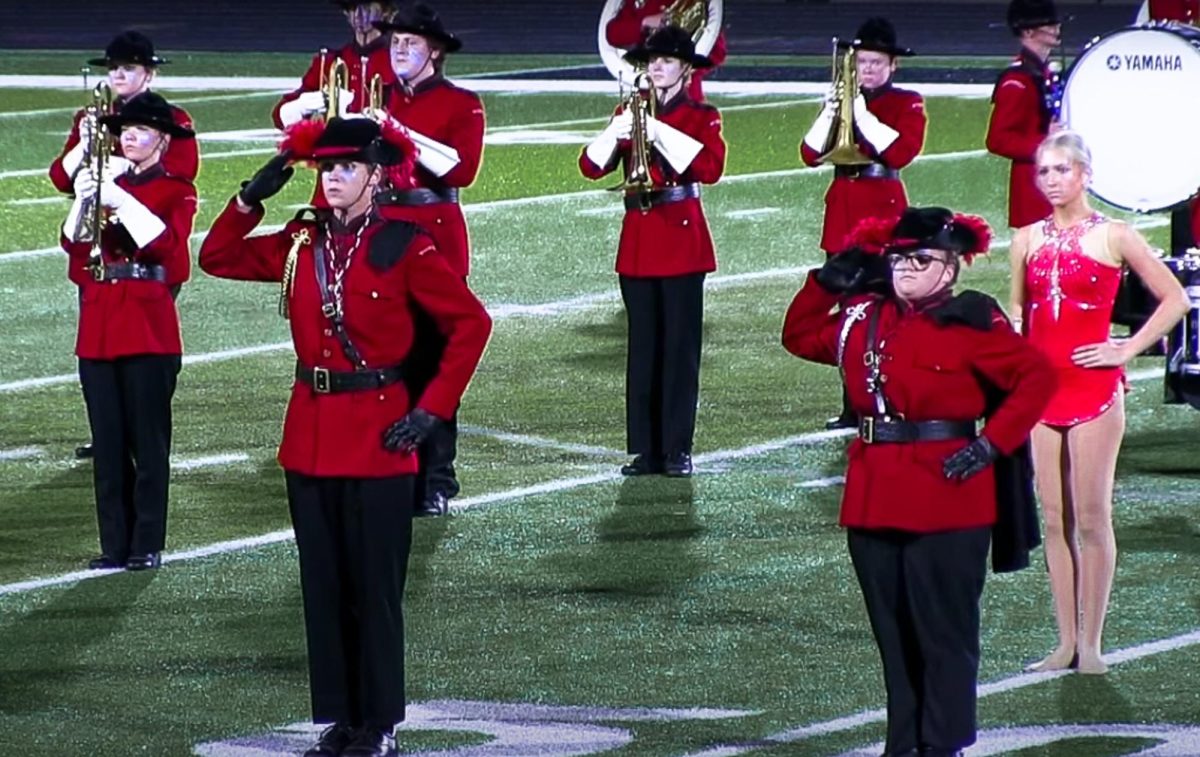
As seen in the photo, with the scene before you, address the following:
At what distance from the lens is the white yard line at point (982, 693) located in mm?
7824

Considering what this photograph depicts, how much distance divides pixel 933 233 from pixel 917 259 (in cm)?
8

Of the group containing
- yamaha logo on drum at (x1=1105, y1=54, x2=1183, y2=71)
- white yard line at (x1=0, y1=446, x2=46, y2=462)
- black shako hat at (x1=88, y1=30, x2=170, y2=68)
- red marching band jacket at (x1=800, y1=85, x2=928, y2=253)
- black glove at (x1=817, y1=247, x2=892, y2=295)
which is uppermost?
black shako hat at (x1=88, y1=30, x2=170, y2=68)

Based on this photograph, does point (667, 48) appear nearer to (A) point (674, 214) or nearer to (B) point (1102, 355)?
(A) point (674, 214)

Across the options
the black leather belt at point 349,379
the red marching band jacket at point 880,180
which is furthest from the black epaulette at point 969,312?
the red marching band jacket at point 880,180

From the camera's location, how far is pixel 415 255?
755 cm

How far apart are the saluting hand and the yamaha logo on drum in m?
2.73

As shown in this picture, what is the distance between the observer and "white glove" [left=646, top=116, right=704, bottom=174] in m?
11.4

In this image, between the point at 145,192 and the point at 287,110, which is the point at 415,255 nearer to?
the point at 145,192

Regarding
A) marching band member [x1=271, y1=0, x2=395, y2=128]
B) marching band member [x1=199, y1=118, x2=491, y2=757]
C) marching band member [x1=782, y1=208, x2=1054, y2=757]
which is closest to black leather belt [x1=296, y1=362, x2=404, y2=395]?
marching band member [x1=199, y1=118, x2=491, y2=757]

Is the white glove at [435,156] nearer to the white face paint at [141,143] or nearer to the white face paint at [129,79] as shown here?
the white face paint at [129,79]

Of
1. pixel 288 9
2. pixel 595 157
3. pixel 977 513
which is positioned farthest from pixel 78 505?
pixel 288 9

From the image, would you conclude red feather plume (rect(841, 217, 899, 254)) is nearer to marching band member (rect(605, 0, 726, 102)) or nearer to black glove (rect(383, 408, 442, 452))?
black glove (rect(383, 408, 442, 452))

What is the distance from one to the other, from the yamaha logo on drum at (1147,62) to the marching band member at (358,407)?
417 cm

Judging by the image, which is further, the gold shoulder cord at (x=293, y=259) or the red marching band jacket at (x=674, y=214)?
the red marching band jacket at (x=674, y=214)
